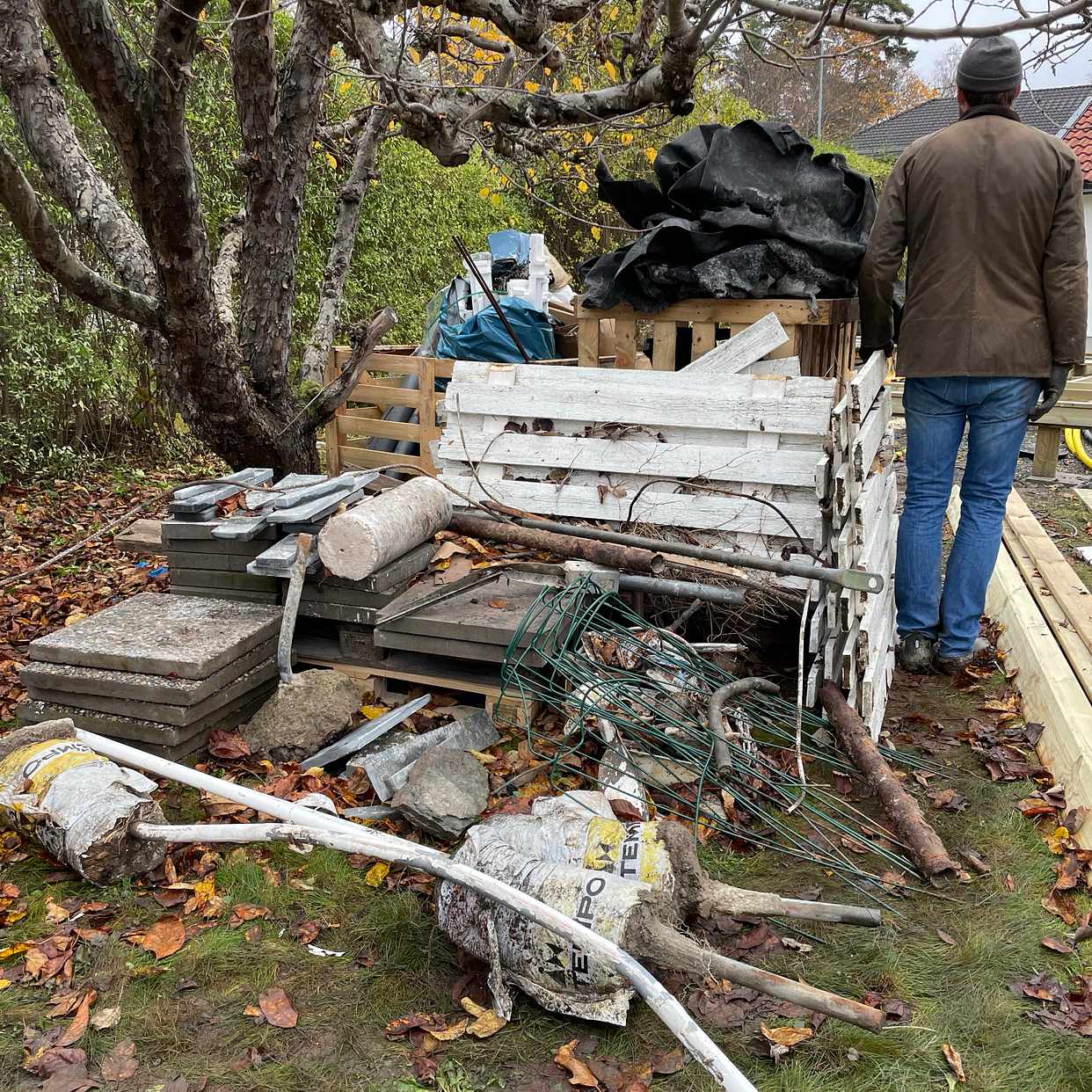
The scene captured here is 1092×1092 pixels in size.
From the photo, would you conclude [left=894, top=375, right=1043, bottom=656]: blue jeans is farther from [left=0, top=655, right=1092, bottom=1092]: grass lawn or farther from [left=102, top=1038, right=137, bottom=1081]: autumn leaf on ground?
[left=102, top=1038, right=137, bottom=1081]: autumn leaf on ground

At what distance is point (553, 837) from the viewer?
282 centimetres

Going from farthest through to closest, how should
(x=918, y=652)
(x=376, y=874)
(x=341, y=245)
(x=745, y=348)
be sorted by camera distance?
(x=341, y=245) < (x=918, y=652) < (x=745, y=348) < (x=376, y=874)

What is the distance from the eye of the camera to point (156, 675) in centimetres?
365

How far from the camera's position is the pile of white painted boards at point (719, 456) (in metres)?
4.00

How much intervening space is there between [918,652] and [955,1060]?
8.05ft

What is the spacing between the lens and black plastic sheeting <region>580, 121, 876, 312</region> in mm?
4566

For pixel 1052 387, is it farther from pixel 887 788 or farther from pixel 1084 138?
pixel 1084 138

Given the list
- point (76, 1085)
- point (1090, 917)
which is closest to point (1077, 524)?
point (1090, 917)

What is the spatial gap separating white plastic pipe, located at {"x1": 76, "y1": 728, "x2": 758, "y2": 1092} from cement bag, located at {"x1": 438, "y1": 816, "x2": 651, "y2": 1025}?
0.13 metres

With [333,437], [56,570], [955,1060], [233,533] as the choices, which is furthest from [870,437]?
[56,570]

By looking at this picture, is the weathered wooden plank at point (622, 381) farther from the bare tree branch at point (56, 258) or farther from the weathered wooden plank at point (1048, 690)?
the bare tree branch at point (56, 258)

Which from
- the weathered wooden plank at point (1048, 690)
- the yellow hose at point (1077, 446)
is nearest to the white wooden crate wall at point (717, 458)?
the weathered wooden plank at point (1048, 690)

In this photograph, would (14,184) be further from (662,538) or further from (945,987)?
(945,987)

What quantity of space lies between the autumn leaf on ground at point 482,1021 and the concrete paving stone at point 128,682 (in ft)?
5.26
